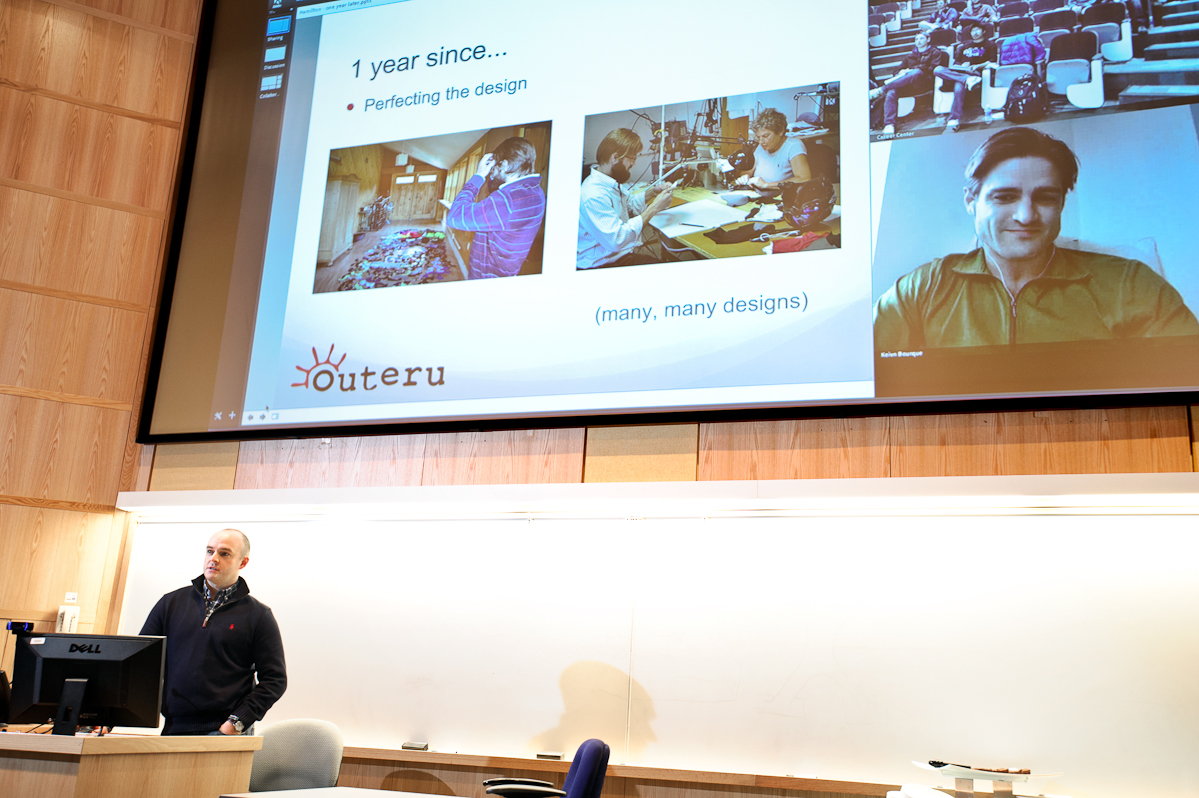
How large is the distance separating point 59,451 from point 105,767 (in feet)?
8.15

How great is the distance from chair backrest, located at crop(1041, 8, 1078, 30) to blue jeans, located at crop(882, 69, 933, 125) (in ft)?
1.51

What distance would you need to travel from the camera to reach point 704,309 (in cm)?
400

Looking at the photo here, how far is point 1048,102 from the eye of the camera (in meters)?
3.72

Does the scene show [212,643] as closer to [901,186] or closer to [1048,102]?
[901,186]

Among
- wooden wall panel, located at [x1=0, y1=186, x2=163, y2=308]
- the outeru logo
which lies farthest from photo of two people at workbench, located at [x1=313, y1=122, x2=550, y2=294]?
wooden wall panel, located at [x1=0, y1=186, x2=163, y2=308]

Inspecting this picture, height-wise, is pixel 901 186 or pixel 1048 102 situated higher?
pixel 1048 102

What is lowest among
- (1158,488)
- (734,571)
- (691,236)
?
(734,571)

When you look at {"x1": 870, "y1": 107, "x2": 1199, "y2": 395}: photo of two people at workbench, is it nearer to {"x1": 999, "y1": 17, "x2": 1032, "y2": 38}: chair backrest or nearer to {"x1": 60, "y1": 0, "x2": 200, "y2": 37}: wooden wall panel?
{"x1": 999, "y1": 17, "x2": 1032, "y2": 38}: chair backrest

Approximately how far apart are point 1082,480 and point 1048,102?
4.73 ft

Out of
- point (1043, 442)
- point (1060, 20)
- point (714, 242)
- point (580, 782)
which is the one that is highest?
point (1060, 20)

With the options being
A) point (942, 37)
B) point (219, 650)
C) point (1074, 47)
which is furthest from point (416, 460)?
point (1074, 47)

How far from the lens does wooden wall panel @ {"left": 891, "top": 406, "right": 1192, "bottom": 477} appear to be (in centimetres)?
344

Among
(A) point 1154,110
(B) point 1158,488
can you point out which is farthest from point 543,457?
(A) point 1154,110

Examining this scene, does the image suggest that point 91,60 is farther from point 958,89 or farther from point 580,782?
point 580,782
